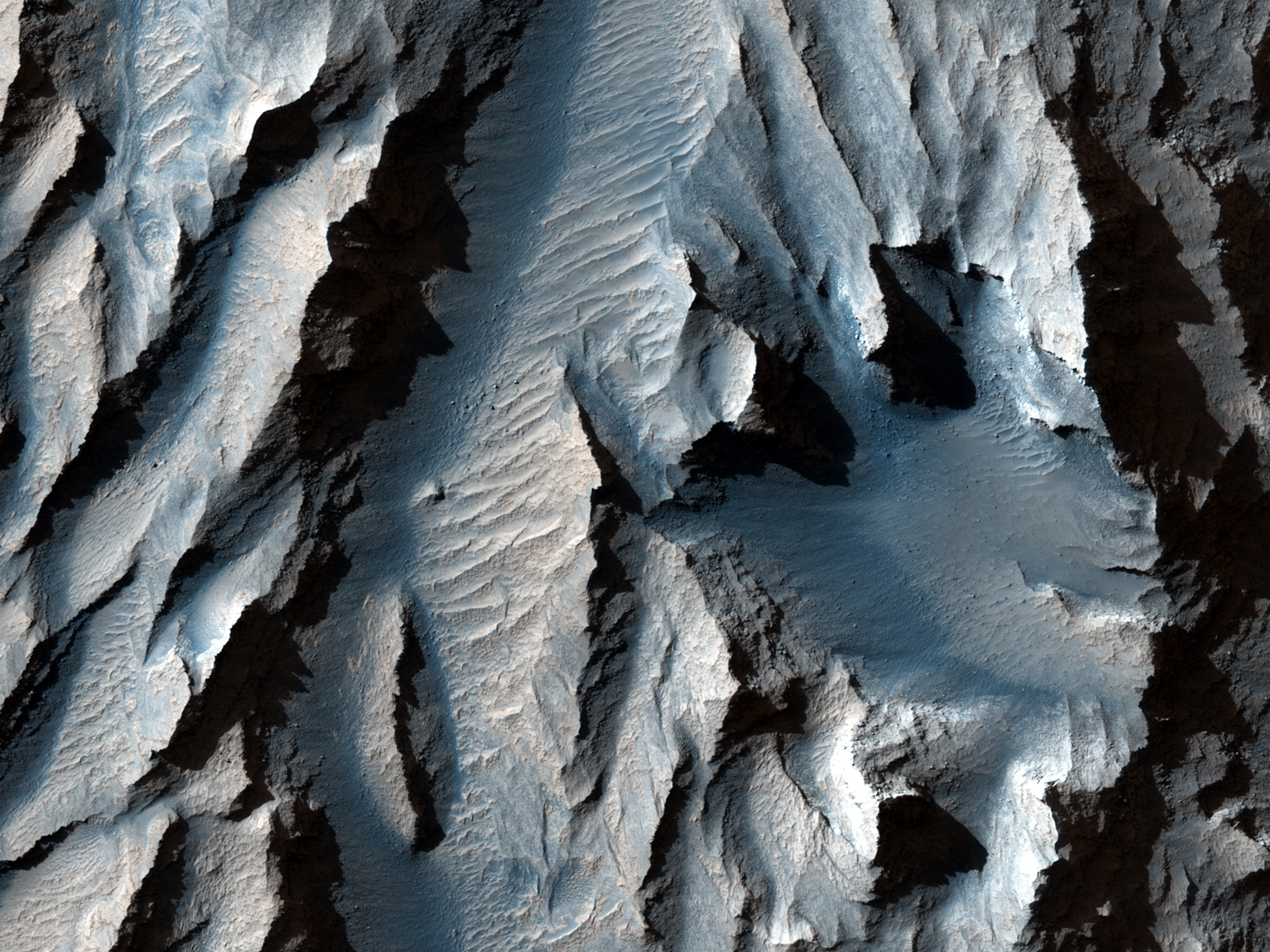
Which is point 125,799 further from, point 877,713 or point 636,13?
point 636,13

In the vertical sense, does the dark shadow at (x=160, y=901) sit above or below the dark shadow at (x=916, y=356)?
below

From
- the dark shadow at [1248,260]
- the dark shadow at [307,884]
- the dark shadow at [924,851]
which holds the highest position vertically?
the dark shadow at [1248,260]

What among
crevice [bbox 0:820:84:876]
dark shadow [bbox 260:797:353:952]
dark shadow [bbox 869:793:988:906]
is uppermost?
crevice [bbox 0:820:84:876]

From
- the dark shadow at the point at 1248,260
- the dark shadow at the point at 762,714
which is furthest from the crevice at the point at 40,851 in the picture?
the dark shadow at the point at 1248,260

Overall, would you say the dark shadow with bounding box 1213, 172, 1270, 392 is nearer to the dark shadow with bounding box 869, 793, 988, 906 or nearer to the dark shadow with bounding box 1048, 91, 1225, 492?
the dark shadow with bounding box 1048, 91, 1225, 492

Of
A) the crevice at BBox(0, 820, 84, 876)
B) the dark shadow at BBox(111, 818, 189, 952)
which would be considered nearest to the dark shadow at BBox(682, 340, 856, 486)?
the dark shadow at BBox(111, 818, 189, 952)

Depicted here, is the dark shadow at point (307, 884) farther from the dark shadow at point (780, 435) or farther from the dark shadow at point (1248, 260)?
the dark shadow at point (1248, 260)

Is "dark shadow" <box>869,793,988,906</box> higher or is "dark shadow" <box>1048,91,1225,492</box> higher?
"dark shadow" <box>1048,91,1225,492</box>

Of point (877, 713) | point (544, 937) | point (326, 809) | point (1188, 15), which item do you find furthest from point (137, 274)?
point (1188, 15)
